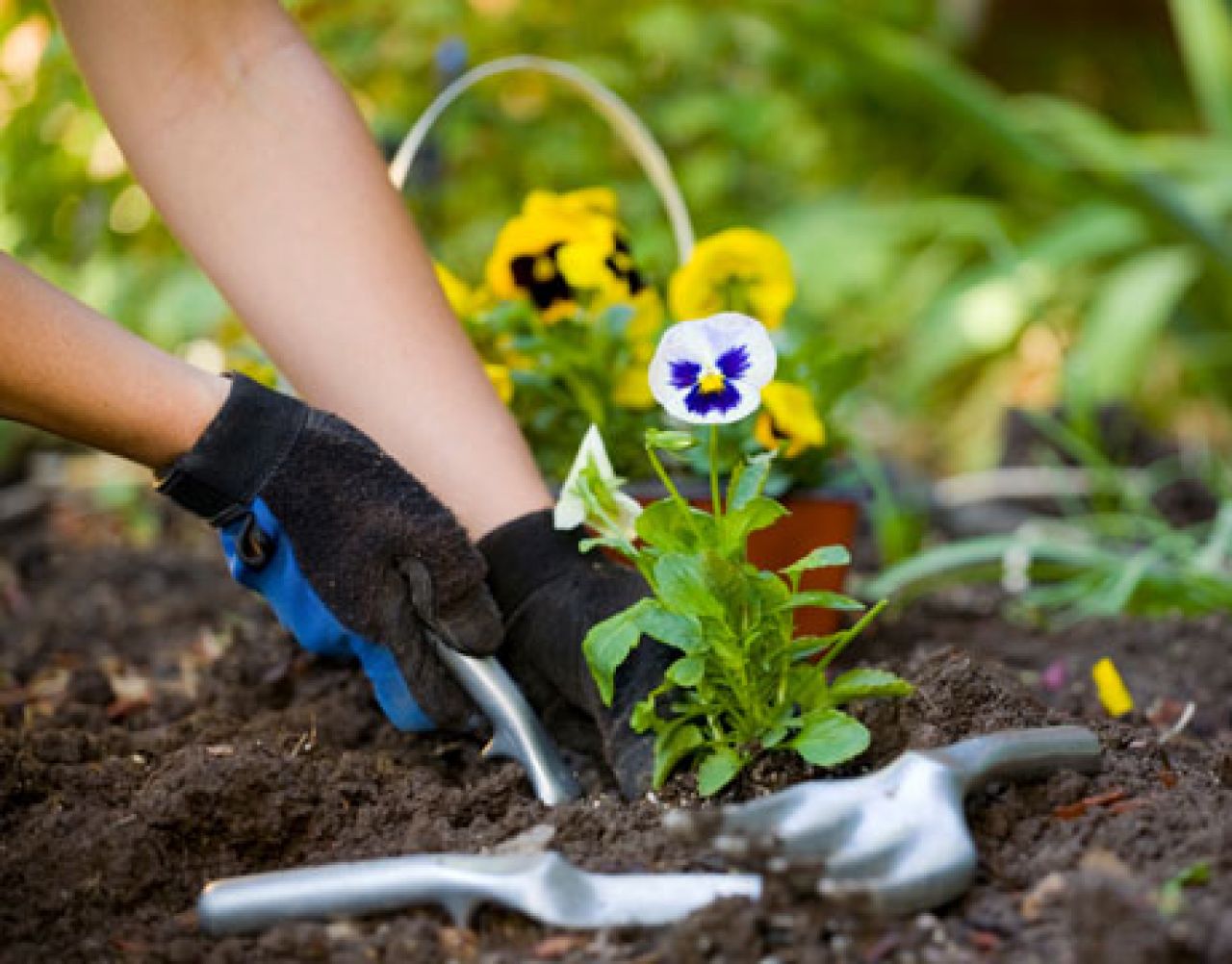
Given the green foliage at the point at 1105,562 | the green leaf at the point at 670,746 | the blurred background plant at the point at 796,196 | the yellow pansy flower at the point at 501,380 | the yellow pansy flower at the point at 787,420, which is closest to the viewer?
the green leaf at the point at 670,746

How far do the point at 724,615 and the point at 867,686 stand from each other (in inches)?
5.2

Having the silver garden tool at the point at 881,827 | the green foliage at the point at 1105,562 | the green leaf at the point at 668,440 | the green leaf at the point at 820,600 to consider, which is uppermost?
the green leaf at the point at 668,440

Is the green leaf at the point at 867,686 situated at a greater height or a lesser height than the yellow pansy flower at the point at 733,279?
lesser

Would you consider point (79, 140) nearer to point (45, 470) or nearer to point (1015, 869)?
point (45, 470)

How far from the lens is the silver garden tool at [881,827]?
869 mm

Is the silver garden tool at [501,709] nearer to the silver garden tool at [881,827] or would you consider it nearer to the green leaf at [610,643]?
the green leaf at [610,643]

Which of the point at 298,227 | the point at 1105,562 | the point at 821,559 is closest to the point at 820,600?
the point at 821,559

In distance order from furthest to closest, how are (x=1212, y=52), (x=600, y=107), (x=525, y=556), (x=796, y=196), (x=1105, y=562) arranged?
(x=796, y=196), (x=1212, y=52), (x=1105, y=562), (x=600, y=107), (x=525, y=556)

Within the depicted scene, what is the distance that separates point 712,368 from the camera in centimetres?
105

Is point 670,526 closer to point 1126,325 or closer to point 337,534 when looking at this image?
point 337,534

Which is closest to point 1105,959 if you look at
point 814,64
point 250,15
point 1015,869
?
point 1015,869

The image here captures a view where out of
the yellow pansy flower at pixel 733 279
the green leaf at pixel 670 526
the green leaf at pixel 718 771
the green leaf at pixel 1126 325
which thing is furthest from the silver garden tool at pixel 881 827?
the green leaf at pixel 1126 325

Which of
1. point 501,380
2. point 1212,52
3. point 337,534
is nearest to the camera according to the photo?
point 337,534

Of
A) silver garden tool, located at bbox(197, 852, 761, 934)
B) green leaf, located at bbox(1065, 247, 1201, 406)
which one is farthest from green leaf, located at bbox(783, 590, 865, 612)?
green leaf, located at bbox(1065, 247, 1201, 406)
